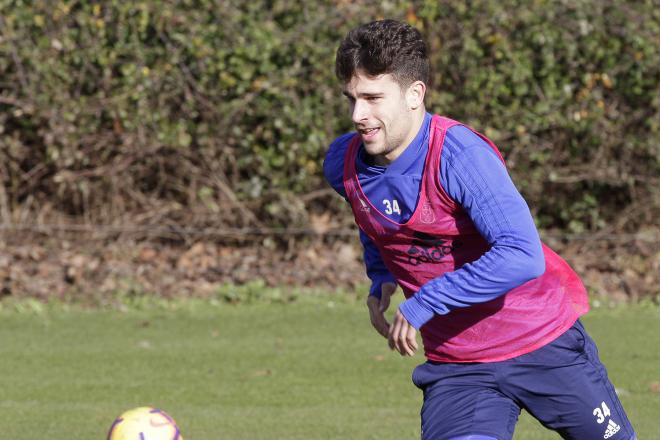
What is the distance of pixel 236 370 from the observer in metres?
8.10

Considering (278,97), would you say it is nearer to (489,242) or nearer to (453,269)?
(453,269)

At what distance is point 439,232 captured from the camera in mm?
4117

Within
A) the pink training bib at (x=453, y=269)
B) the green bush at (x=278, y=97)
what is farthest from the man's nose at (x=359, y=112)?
the green bush at (x=278, y=97)

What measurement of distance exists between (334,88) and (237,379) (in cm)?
381

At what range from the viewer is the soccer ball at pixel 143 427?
4.80 metres

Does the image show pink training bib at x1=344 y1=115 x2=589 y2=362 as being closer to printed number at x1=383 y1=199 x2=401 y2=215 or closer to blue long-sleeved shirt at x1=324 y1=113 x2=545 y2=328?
printed number at x1=383 y1=199 x2=401 y2=215

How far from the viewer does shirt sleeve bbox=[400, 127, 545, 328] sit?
3803 mm

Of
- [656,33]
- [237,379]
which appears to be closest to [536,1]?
[656,33]

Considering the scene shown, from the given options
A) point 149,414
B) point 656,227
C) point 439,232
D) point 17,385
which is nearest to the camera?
point 439,232

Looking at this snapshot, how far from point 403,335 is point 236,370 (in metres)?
4.39

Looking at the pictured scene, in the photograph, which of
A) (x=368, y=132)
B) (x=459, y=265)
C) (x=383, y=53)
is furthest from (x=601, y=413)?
(x=383, y=53)

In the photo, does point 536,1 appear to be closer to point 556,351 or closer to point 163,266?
point 163,266

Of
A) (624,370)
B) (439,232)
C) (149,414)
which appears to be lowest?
(624,370)

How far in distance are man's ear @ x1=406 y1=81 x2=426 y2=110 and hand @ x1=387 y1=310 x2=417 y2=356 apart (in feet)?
2.50
